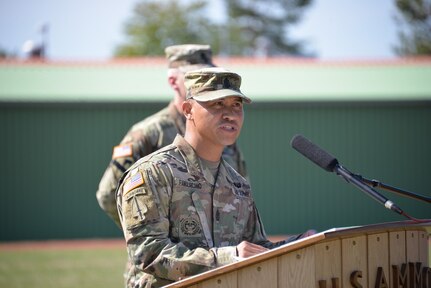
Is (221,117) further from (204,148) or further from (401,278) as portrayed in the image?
(401,278)

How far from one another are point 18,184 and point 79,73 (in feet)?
11.1

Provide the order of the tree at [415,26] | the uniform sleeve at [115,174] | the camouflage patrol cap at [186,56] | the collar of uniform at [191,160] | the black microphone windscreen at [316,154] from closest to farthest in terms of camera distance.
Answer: the black microphone windscreen at [316,154] → the collar of uniform at [191,160] → the uniform sleeve at [115,174] → the camouflage patrol cap at [186,56] → the tree at [415,26]

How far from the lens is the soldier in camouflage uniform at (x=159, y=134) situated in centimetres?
621

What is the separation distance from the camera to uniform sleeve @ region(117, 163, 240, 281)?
3941 mm

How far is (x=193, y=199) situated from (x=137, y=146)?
2088mm

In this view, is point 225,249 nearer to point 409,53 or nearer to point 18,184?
point 18,184

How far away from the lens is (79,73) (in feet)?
75.8

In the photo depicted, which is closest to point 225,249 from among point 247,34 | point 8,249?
point 8,249

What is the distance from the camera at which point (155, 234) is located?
4.06 metres

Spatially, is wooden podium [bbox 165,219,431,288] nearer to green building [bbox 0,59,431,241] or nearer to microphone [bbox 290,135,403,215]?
microphone [bbox 290,135,403,215]

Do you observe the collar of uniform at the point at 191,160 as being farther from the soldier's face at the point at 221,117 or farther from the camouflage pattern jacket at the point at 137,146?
the camouflage pattern jacket at the point at 137,146

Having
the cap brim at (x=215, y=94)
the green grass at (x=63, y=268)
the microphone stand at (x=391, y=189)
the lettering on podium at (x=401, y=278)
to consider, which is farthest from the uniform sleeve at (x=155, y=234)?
the green grass at (x=63, y=268)

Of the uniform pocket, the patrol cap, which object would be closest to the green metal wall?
the patrol cap

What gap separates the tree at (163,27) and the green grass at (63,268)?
1663 inches
